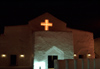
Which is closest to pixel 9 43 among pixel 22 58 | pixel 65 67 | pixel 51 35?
pixel 22 58

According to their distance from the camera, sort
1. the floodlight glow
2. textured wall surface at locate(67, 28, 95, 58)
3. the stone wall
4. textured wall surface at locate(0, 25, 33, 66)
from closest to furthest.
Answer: the stone wall
the floodlight glow
textured wall surface at locate(0, 25, 33, 66)
textured wall surface at locate(67, 28, 95, 58)

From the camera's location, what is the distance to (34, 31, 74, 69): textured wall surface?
43.6 ft

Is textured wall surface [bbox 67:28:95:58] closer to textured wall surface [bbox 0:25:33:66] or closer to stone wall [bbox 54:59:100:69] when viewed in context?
textured wall surface [bbox 0:25:33:66]

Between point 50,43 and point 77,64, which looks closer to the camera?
point 77,64

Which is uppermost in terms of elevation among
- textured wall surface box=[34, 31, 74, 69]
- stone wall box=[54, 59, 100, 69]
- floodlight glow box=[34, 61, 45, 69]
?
textured wall surface box=[34, 31, 74, 69]

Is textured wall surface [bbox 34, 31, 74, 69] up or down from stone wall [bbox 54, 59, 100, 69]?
up

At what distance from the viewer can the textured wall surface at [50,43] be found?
523 inches

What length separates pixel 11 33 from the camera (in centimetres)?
1705

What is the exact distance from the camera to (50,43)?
44.5ft

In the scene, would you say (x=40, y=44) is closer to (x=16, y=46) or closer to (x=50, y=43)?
(x=50, y=43)

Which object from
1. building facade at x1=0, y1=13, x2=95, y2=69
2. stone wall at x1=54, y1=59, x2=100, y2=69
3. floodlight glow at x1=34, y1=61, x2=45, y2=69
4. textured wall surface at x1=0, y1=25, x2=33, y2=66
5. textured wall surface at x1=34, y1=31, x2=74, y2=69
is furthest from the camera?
textured wall surface at x1=0, y1=25, x2=33, y2=66

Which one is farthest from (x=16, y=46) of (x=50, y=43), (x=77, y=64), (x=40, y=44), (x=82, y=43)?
(x=77, y=64)

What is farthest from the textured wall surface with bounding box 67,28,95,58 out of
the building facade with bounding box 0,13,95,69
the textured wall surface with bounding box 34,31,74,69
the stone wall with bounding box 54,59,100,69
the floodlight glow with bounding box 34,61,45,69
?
the stone wall with bounding box 54,59,100,69

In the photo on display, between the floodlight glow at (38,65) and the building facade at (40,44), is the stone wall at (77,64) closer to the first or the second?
the floodlight glow at (38,65)
